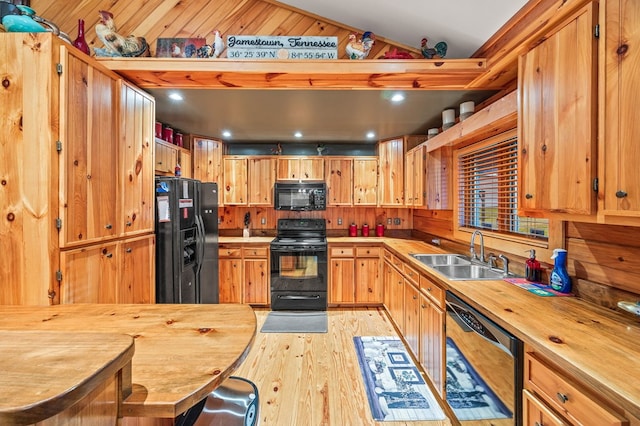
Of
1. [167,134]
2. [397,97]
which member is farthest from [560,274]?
[167,134]

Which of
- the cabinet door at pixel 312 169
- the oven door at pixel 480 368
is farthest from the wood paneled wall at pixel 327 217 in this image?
the oven door at pixel 480 368

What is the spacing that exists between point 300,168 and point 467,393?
3248mm

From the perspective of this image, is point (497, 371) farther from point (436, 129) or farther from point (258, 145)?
point (258, 145)

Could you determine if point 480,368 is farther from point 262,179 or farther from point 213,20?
point 262,179

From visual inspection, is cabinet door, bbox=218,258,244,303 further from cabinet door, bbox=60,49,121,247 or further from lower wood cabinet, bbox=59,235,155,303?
cabinet door, bbox=60,49,121,247

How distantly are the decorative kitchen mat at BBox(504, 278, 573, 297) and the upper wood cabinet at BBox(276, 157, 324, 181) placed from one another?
279 centimetres

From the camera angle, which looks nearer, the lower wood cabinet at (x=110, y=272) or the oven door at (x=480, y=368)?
the oven door at (x=480, y=368)

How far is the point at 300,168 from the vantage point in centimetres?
410

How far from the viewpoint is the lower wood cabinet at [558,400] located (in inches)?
32.7

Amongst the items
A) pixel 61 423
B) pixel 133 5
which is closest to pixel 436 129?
pixel 133 5

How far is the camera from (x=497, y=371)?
1.31 metres

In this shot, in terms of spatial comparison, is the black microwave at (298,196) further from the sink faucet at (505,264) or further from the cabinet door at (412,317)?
the sink faucet at (505,264)

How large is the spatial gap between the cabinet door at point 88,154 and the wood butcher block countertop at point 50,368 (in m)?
1.08

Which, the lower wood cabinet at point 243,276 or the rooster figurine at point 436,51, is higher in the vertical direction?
the rooster figurine at point 436,51
